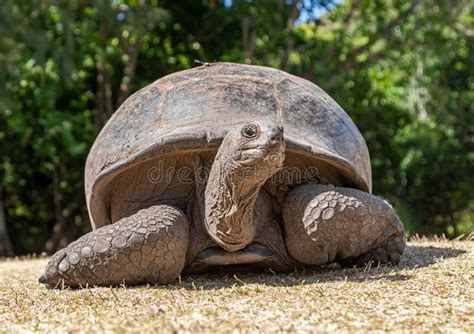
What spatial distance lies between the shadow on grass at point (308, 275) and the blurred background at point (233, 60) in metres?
4.99

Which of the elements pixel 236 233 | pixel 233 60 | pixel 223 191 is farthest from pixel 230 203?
pixel 233 60

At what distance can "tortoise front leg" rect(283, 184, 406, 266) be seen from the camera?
351 cm

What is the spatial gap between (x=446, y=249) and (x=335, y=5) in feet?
22.8

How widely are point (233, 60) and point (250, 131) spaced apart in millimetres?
6928

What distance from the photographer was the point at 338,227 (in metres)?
3.52

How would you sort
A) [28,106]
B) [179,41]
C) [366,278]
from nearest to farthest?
[366,278] < [28,106] < [179,41]

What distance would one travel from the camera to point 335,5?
35.3 ft

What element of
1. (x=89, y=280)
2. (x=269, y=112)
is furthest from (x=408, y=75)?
(x=89, y=280)

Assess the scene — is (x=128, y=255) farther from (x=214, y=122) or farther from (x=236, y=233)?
(x=214, y=122)

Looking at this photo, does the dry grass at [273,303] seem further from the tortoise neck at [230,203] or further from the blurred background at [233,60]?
the blurred background at [233,60]

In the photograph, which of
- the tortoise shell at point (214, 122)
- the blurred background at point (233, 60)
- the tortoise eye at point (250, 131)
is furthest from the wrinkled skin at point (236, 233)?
the blurred background at point (233, 60)

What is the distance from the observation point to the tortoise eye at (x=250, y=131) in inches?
120

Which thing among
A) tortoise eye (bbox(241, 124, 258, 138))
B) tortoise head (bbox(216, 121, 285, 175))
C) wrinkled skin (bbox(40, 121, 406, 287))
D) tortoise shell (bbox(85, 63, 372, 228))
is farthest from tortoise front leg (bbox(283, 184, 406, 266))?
tortoise eye (bbox(241, 124, 258, 138))

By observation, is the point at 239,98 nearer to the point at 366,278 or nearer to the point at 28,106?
the point at 366,278
